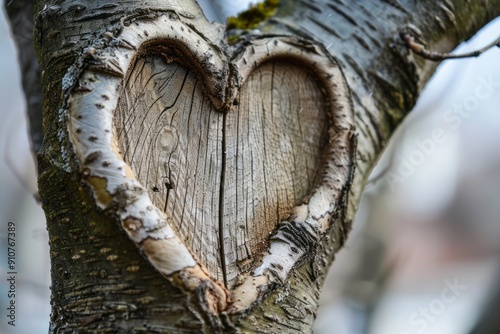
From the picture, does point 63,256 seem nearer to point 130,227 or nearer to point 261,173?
point 130,227

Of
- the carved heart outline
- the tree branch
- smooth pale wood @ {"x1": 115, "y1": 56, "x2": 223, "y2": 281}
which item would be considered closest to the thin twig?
the carved heart outline

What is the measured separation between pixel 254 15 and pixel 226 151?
579 millimetres

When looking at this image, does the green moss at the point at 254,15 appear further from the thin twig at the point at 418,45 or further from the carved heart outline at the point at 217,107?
the thin twig at the point at 418,45

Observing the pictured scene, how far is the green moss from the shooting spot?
5.09 feet

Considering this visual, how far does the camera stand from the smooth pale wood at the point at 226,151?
1036mm

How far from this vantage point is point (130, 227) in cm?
91

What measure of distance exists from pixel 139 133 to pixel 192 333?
0.38 m

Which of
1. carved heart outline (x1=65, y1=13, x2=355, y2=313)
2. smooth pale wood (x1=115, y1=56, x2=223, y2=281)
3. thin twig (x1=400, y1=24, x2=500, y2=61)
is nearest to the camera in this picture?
carved heart outline (x1=65, y1=13, x2=355, y2=313)

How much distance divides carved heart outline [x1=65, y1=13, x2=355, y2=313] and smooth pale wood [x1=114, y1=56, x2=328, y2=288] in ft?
0.10

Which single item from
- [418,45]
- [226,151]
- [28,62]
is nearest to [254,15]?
[418,45]

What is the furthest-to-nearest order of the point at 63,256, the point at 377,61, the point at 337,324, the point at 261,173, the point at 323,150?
the point at 337,324
the point at 377,61
the point at 323,150
the point at 261,173
the point at 63,256

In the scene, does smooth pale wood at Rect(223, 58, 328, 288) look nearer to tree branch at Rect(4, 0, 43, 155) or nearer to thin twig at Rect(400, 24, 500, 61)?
thin twig at Rect(400, 24, 500, 61)

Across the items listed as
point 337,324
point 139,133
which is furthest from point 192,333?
point 337,324

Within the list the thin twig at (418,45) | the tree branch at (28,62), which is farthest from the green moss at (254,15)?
the tree branch at (28,62)
